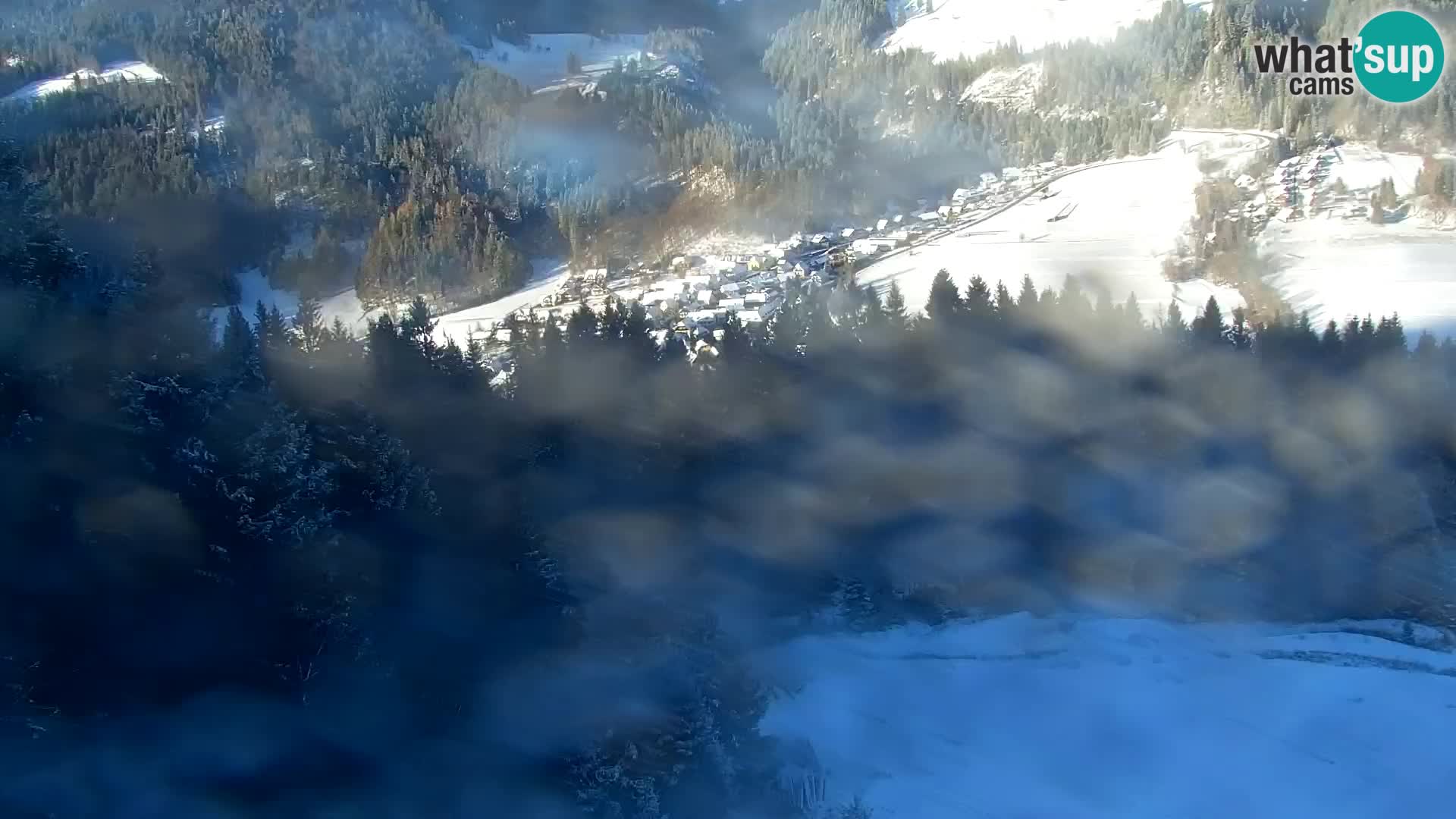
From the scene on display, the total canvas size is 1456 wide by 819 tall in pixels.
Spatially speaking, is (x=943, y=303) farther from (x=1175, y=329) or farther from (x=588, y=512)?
(x=588, y=512)

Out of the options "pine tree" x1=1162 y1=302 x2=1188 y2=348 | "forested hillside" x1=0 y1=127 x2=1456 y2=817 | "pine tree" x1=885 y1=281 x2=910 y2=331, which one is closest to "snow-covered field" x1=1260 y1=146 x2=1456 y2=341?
"forested hillside" x1=0 y1=127 x2=1456 y2=817

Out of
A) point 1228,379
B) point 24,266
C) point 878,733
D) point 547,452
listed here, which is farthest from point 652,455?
point 1228,379

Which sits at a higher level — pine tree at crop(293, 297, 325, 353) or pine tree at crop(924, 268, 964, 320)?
pine tree at crop(293, 297, 325, 353)

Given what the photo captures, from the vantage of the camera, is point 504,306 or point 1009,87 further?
point 1009,87

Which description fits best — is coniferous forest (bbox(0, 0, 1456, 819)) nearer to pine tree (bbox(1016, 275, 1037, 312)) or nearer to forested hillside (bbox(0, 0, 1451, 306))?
pine tree (bbox(1016, 275, 1037, 312))

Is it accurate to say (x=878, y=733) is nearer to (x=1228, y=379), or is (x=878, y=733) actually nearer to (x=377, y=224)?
(x=1228, y=379)

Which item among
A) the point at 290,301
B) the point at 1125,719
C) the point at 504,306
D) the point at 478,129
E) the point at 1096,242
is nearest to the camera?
the point at 1125,719

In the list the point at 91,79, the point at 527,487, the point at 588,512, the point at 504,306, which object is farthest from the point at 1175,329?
the point at 91,79

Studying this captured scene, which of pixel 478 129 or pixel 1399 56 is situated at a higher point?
pixel 1399 56
